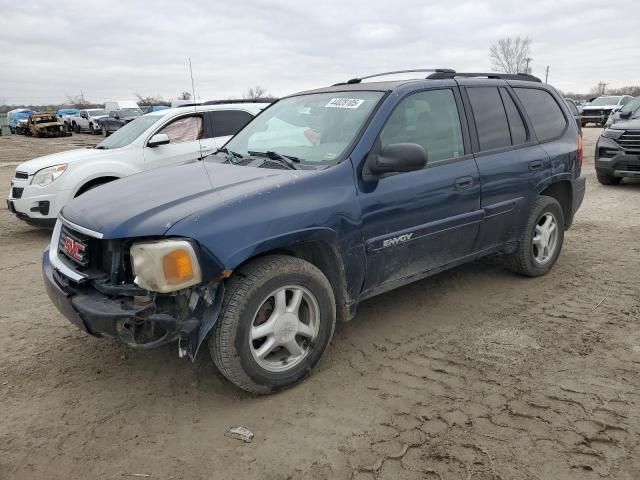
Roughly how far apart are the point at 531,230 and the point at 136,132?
5515 mm

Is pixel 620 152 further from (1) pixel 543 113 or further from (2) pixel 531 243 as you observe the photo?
(2) pixel 531 243

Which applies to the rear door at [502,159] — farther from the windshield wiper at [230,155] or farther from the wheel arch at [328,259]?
the windshield wiper at [230,155]

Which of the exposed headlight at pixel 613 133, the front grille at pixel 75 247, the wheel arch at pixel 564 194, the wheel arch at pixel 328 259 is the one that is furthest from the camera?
the exposed headlight at pixel 613 133

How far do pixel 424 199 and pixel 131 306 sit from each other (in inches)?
80.6

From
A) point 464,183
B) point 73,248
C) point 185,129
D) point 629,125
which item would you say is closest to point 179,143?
point 185,129

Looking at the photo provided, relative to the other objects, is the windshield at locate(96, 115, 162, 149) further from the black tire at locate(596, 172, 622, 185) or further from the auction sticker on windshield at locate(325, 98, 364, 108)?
the black tire at locate(596, 172, 622, 185)

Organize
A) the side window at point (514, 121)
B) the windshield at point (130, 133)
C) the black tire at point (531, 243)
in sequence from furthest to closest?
the windshield at point (130, 133) → the black tire at point (531, 243) → the side window at point (514, 121)

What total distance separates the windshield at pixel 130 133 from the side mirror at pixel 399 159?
497 cm

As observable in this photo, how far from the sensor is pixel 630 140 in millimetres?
9156

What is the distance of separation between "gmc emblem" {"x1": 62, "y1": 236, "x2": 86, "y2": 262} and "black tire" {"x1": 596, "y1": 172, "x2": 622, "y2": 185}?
9.82m

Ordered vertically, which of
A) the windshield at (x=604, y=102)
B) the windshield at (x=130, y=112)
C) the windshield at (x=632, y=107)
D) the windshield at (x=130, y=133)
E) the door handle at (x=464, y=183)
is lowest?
the door handle at (x=464, y=183)

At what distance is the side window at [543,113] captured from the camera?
4.59 m

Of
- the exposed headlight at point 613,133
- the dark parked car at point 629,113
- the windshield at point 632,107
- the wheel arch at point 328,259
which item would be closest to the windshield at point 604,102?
the windshield at point 632,107

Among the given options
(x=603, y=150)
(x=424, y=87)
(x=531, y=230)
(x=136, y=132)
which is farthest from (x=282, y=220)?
(x=603, y=150)
